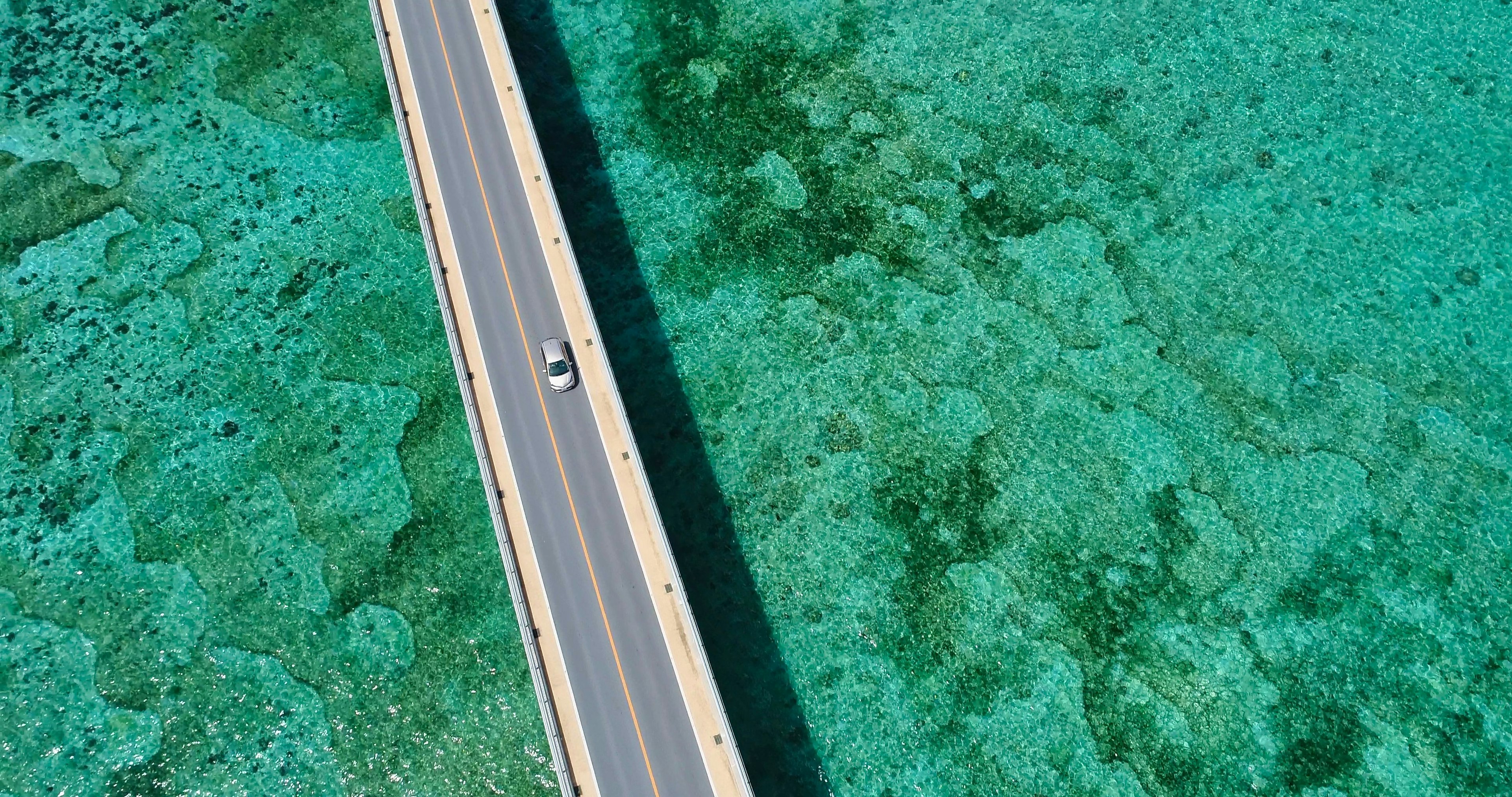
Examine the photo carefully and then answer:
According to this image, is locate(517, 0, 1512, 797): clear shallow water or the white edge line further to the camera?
locate(517, 0, 1512, 797): clear shallow water

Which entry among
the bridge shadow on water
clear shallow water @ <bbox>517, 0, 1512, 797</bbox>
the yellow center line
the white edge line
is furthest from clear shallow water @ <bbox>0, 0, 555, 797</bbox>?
clear shallow water @ <bbox>517, 0, 1512, 797</bbox>

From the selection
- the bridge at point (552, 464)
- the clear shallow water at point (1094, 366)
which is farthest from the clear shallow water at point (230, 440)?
the clear shallow water at point (1094, 366)

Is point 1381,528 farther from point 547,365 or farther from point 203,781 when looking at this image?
point 203,781

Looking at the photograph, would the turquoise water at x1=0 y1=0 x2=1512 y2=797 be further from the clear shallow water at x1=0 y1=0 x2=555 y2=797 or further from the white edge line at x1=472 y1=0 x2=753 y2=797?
the white edge line at x1=472 y1=0 x2=753 y2=797

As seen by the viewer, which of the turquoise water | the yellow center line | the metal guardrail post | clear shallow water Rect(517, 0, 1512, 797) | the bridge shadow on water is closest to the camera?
the metal guardrail post

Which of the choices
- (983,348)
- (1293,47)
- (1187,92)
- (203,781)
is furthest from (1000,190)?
(203,781)

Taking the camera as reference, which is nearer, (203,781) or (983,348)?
(203,781)

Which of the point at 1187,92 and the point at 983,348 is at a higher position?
the point at 1187,92

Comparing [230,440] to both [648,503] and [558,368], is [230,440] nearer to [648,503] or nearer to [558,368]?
[558,368]
